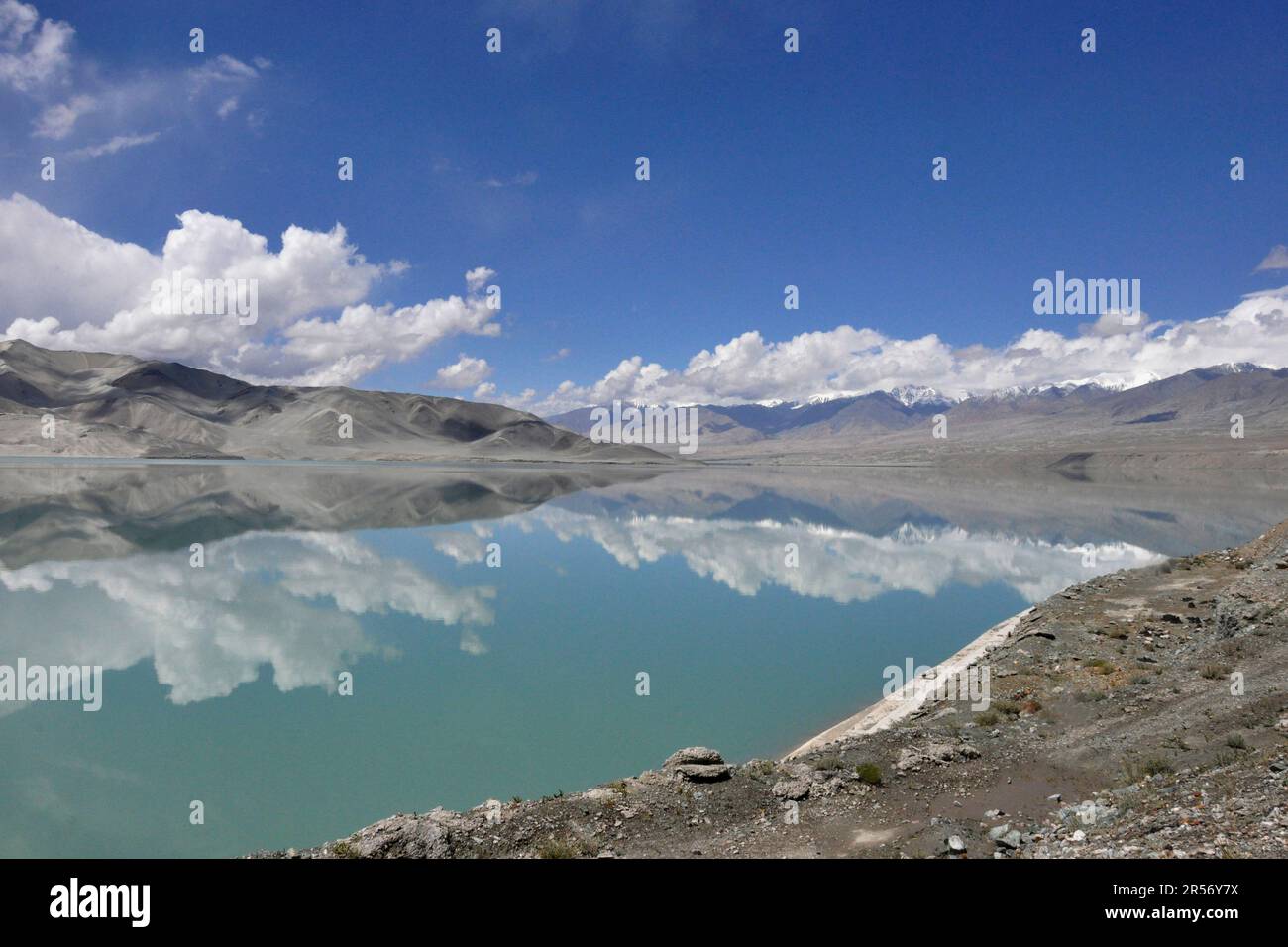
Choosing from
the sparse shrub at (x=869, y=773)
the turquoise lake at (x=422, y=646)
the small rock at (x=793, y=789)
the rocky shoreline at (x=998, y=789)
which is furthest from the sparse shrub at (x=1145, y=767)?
the turquoise lake at (x=422, y=646)

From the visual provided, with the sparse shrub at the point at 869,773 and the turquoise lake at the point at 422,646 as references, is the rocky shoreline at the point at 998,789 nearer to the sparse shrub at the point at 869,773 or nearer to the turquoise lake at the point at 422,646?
the sparse shrub at the point at 869,773

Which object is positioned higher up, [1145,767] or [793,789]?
[1145,767]

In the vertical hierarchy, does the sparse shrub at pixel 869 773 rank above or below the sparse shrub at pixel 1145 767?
below

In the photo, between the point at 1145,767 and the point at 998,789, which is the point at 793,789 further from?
the point at 1145,767

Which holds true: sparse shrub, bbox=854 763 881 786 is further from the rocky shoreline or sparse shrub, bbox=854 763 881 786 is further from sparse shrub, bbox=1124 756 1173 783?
sparse shrub, bbox=1124 756 1173 783

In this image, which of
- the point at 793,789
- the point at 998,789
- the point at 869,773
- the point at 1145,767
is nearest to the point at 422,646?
the point at 793,789

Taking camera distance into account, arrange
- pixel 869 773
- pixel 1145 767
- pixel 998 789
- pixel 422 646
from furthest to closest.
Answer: pixel 422 646 < pixel 869 773 < pixel 998 789 < pixel 1145 767

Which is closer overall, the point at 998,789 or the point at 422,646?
the point at 998,789
